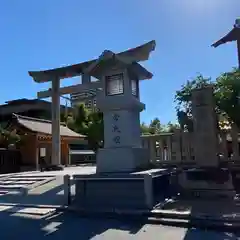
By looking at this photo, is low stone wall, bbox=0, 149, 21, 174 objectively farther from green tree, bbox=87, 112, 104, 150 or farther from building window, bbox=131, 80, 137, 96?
building window, bbox=131, 80, 137, 96

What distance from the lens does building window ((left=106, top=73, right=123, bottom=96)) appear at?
9398 mm

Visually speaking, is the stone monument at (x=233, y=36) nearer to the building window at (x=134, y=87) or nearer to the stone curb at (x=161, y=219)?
the building window at (x=134, y=87)

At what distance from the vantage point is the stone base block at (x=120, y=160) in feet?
28.2

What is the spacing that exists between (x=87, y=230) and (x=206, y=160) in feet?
15.2

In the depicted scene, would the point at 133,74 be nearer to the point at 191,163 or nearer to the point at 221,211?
the point at 191,163

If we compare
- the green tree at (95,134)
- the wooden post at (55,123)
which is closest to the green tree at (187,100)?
the wooden post at (55,123)

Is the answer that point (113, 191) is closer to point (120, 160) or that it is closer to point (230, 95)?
point (120, 160)

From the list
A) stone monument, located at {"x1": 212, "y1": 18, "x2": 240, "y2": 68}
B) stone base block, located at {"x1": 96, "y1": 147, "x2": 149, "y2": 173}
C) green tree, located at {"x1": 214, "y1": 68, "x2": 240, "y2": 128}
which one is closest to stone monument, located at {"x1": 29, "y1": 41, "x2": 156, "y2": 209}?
stone base block, located at {"x1": 96, "y1": 147, "x2": 149, "y2": 173}

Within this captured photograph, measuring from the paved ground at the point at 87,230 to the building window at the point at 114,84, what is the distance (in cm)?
424

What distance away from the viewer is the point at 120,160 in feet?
28.6

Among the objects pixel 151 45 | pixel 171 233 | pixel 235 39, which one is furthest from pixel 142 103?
pixel 171 233

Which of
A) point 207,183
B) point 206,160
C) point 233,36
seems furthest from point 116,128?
point 233,36

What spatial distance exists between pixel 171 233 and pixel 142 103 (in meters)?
5.29

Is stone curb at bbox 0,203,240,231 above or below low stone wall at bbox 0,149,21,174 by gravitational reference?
below
